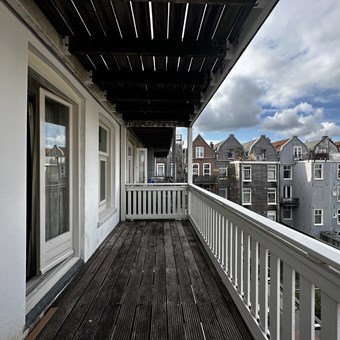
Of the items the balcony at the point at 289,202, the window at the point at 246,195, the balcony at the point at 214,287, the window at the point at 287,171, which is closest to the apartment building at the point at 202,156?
the window at the point at 246,195

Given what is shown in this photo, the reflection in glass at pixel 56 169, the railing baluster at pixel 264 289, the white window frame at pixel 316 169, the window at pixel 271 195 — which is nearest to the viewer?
the railing baluster at pixel 264 289

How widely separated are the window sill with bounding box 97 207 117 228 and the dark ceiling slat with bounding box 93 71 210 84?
2009 millimetres

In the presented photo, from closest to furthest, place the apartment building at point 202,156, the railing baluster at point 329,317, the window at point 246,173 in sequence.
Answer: the railing baluster at point 329,317 < the window at point 246,173 < the apartment building at point 202,156

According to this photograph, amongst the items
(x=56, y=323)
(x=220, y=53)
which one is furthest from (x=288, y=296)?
(x=220, y=53)

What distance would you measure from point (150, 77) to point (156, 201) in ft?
10.1

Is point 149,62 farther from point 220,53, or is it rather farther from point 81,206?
point 81,206

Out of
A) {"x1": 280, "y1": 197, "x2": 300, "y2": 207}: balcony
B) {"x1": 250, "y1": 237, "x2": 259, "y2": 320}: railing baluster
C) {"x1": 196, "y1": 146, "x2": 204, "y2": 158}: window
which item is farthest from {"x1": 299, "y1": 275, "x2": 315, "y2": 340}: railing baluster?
{"x1": 196, "y1": 146, "x2": 204, "y2": 158}: window

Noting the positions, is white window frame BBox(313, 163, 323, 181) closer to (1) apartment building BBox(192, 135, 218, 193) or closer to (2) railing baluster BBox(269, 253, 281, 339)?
(2) railing baluster BBox(269, 253, 281, 339)

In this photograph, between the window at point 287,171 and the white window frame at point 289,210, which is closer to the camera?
the white window frame at point 289,210

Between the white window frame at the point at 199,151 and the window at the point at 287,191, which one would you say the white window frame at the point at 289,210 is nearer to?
the window at the point at 287,191

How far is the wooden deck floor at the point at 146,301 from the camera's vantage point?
1579mm

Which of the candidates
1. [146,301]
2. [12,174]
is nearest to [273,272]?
[146,301]

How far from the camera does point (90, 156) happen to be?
2889mm

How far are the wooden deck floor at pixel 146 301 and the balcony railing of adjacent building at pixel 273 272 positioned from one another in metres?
0.19
